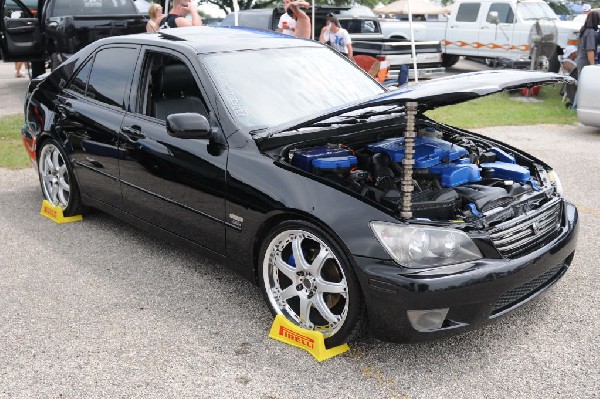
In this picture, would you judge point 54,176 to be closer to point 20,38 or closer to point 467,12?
point 20,38

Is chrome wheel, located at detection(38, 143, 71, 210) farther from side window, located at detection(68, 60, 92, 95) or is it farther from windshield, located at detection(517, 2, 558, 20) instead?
windshield, located at detection(517, 2, 558, 20)

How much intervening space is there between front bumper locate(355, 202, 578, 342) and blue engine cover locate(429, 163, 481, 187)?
1.98ft

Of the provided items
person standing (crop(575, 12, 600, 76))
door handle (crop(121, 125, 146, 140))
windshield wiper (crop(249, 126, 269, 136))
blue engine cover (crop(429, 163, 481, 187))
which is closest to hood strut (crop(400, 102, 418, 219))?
blue engine cover (crop(429, 163, 481, 187))

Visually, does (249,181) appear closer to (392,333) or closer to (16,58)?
(392,333)

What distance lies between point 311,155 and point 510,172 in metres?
1.26

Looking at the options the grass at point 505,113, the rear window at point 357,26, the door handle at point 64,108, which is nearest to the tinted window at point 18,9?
the rear window at point 357,26

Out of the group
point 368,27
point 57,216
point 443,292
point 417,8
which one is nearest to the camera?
point 443,292

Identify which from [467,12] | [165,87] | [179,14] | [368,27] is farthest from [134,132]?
[467,12]

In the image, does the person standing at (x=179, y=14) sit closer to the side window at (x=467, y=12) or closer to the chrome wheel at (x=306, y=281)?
the chrome wheel at (x=306, y=281)

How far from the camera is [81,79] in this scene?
5.11m

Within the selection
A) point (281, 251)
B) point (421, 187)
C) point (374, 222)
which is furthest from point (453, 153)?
point (281, 251)

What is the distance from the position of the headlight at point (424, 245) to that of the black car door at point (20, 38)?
11.1m

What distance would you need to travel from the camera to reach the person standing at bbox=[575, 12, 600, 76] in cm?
1129

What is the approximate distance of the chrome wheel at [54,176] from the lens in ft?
17.6
